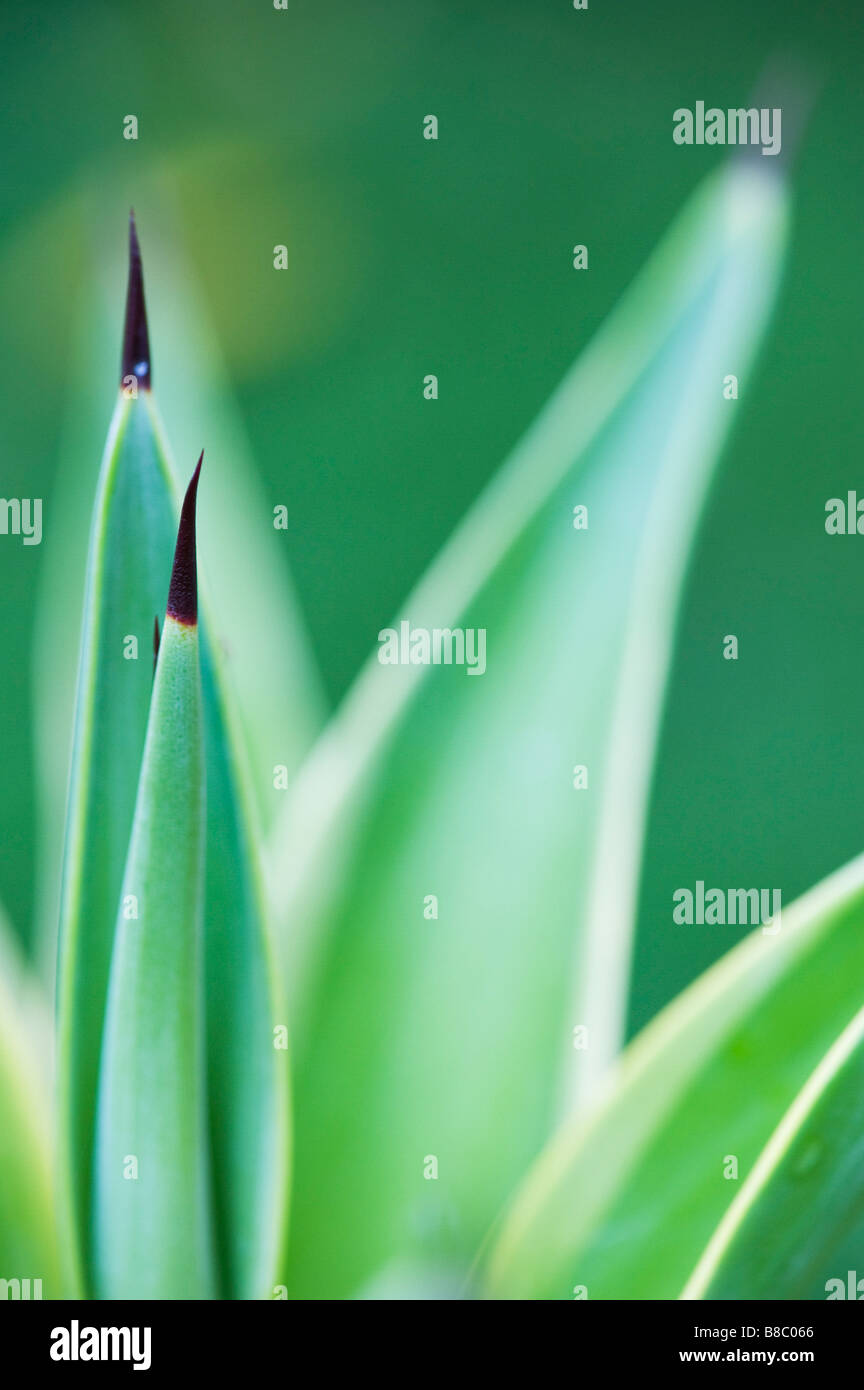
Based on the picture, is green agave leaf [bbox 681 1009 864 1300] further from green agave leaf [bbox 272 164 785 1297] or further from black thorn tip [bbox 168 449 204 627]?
black thorn tip [bbox 168 449 204 627]

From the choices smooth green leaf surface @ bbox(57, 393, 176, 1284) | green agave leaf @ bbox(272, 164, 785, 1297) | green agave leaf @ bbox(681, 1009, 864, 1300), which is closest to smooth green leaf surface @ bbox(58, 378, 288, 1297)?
smooth green leaf surface @ bbox(57, 393, 176, 1284)

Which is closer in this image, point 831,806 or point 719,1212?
point 719,1212

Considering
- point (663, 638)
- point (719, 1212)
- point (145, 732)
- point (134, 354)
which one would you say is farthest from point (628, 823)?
point (134, 354)

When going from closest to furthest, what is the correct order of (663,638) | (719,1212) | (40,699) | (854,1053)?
(854,1053), (719,1212), (663,638), (40,699)

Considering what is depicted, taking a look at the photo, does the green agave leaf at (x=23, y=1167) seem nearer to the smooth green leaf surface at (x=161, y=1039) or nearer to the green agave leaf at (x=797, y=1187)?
the smooth green leaf surface at (x=161, y=1039)

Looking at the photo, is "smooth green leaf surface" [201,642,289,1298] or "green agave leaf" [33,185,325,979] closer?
"smooth green leaf surface" [201,642,289,1298]

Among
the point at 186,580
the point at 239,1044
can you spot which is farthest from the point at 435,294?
the point at 239,1044

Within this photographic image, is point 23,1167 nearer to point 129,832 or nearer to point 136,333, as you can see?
point 129,832

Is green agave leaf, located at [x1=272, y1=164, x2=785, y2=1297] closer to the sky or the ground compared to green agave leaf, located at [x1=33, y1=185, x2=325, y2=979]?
closer to the ground
